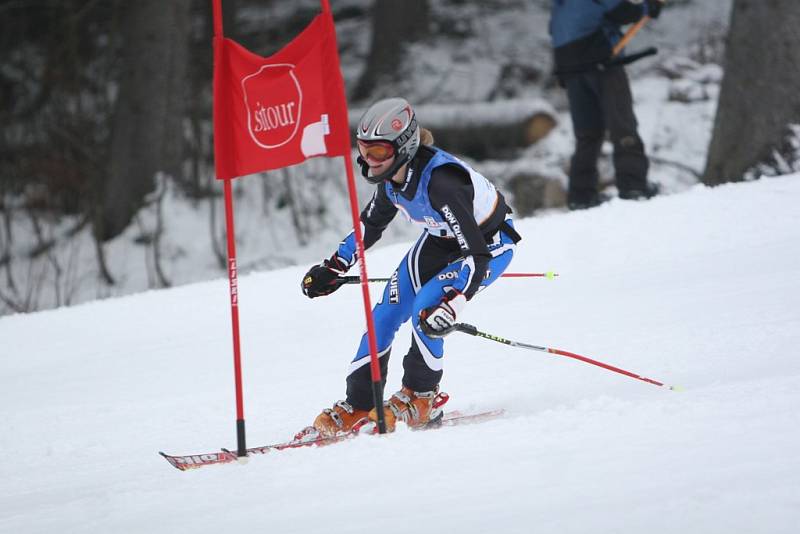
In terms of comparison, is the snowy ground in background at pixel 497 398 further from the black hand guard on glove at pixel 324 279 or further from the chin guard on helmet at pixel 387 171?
the chin guard on helmet at pixel 387 171

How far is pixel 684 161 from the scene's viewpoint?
10125 millimetres

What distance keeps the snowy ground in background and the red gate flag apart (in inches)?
49.3

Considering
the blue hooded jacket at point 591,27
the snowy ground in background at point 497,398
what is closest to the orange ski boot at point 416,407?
the snowy ground in background at point 497,398

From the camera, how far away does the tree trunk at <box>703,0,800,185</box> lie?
7562 millimetres

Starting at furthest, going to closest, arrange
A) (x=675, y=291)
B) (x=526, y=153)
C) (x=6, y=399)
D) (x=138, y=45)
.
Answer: (x=526, y=153), (x=138, y=45), (x=675, y=291), (x=6, y=399)

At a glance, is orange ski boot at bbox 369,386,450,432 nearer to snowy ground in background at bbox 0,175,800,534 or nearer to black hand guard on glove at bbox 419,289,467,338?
snowy ground in background at bbox 0,175,800,534

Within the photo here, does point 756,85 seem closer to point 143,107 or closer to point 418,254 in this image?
point 418,254

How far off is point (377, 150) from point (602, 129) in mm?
3979

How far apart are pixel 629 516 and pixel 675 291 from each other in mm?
3493

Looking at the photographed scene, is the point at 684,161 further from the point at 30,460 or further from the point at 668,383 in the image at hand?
the point at 30,460

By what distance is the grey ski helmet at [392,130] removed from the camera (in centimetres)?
404

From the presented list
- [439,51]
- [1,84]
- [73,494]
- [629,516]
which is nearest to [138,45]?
[1,84]

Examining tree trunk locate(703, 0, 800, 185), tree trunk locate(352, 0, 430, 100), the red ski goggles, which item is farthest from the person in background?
tree trunk locate(352, 0, 430, 100)

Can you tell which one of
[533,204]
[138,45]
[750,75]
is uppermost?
[138,45]
